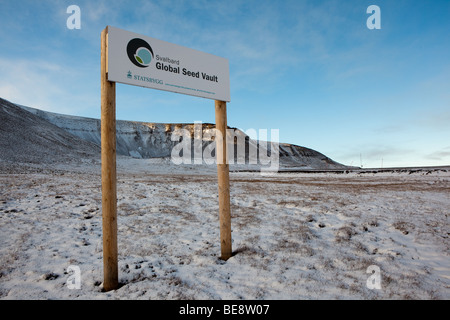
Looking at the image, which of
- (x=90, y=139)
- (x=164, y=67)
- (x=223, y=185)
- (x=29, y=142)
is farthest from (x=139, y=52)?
(x=90, y=139)

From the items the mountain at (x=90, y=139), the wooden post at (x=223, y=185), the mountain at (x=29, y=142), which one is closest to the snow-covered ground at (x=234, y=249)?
the wooden post at (x=223, y=185)

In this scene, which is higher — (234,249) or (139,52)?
(139,52)

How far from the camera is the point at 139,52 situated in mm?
4152

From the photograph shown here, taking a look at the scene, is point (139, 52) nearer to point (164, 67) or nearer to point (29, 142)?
point (164, 67)

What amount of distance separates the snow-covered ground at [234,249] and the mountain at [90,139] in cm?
2638

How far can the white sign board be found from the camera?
12.9 feet

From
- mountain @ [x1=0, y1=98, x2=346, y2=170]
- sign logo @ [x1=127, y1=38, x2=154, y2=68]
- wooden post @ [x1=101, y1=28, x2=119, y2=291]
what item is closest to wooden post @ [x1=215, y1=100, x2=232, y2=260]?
sign logo @ [x1=127, y1=38, x2=154, y2=68]

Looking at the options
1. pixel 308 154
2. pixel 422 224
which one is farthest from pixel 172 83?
pixel 308 154

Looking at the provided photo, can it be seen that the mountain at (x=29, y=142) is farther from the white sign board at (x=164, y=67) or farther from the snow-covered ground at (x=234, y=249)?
the white sign board at (x=164, y=67)

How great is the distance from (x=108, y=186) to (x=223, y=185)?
2188 millimetres

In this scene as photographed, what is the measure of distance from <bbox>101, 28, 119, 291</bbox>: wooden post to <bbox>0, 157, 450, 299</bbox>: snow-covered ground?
0.98 ft

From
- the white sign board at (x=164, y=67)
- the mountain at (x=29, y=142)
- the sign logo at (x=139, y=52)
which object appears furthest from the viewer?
the mountain at (x=29, y=142)

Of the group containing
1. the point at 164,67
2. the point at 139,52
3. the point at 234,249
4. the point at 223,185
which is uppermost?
the point at 139,52

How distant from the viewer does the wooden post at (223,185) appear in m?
5.01
